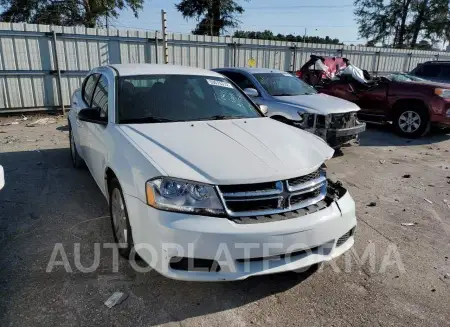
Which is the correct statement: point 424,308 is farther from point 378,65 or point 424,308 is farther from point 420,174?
point 378,65

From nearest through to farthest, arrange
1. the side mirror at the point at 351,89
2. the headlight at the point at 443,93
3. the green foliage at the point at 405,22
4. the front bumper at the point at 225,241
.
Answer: the front bumper at the point at 225,241, the headlight at the point at 443,93, the side mirror at the point at 351,89, the green foliage at the point at 405,22

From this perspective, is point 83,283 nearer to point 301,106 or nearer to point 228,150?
point 228,150

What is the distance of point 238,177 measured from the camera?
2.37 metres

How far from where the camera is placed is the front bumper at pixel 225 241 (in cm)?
224

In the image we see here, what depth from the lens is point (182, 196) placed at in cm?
236

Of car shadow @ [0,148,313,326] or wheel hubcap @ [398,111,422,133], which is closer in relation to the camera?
car shadow @ [0,148,313,326]

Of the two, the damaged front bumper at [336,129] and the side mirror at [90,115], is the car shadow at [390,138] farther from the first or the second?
the side mirror at [90,115]

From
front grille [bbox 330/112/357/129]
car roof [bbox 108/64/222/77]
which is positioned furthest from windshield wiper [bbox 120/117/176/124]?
front grille [bbox 330/112/357/129]

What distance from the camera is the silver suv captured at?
6168 mm

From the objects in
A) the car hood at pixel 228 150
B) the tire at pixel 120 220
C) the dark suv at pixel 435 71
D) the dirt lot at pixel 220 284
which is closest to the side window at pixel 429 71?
the dark suv at pixel 435 71

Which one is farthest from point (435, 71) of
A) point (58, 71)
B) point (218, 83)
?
point (58, 71)

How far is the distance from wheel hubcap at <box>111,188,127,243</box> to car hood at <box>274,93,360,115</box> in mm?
4182

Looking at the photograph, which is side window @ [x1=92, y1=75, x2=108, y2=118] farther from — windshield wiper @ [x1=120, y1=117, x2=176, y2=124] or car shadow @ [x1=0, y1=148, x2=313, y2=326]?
car shadow @ [x1=0, y1=148, x2=313, y2=326]

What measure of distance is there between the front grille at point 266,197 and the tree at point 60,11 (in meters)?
21.8
